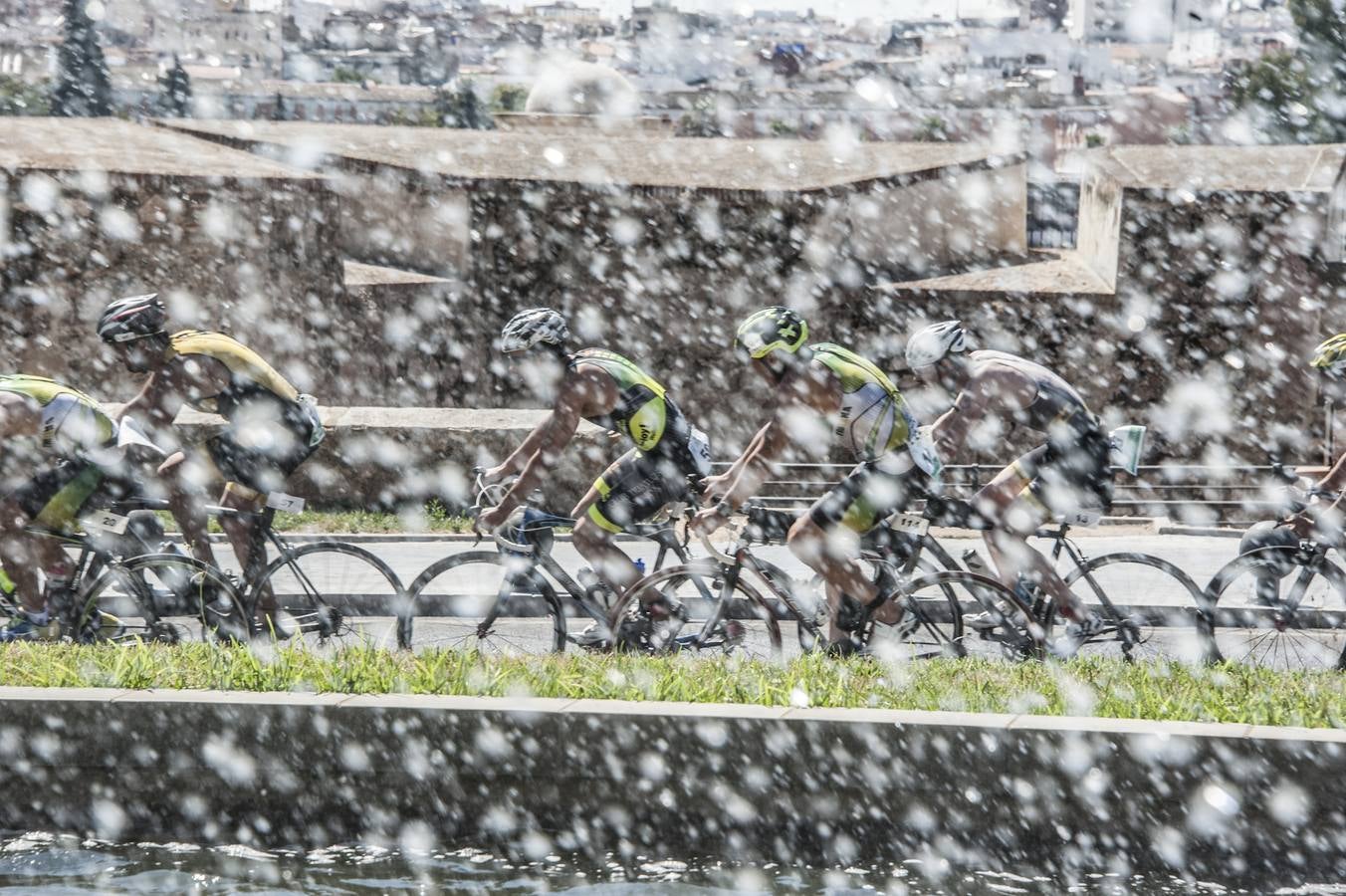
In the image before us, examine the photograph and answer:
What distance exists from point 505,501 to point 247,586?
1250mm

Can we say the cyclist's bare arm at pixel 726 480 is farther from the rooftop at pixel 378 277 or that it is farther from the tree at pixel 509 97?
the tree at pixel 509 97

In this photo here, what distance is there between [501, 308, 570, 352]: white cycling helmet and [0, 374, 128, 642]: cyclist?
1.79m

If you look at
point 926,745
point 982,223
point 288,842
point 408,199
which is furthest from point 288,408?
point 982,223

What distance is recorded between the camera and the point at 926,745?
20.9 feet

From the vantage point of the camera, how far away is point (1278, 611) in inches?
344

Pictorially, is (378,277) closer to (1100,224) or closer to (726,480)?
(1100,224)

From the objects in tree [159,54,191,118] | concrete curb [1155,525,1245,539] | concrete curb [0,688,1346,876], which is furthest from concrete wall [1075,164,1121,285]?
tree [159,54,191,118]

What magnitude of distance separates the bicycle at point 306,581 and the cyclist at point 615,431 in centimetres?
66

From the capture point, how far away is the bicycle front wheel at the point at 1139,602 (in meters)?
8.60

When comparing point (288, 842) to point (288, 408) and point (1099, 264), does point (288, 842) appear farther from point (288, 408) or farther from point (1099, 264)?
point (1099, 264)

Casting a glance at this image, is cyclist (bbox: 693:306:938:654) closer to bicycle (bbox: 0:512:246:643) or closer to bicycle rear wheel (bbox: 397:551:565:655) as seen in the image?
bicycle rear wheel (bbox: 397:551:565:655)

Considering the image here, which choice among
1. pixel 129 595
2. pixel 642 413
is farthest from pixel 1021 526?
pixel 129 595

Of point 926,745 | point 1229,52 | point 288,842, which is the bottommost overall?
point 1229,52

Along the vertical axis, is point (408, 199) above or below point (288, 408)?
below
